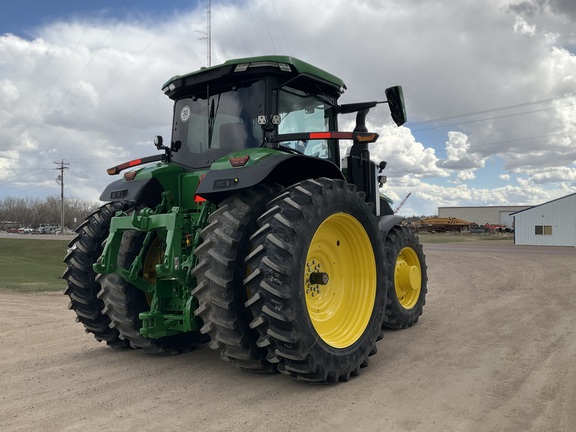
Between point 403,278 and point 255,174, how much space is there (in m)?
3.74

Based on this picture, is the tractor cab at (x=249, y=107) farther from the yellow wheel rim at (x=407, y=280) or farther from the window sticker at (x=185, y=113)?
the yellow wheel rim at (x=407, y=280)

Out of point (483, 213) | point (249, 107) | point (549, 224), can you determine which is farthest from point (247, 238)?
point (483, 213)

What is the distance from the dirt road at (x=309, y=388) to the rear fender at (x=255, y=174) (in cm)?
170

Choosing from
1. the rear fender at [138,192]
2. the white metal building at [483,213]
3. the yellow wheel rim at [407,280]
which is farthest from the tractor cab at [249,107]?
the white metal building at [483,213]

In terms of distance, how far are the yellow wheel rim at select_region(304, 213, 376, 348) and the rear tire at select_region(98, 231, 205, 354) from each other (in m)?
1.82

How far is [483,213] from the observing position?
83.3 m

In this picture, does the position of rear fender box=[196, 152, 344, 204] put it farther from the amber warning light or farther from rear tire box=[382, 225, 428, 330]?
rear tire box=[382, 225, 428, 330]

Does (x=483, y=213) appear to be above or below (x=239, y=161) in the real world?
above

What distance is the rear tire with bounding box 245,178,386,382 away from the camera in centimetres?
398

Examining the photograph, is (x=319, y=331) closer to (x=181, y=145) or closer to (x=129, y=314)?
(x=129, y=314)

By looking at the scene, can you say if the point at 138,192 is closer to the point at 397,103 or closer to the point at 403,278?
the point at 397,103

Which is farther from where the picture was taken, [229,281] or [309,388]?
[309,388]

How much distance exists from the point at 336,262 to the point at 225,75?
2175 mm

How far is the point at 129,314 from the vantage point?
16.9ft
